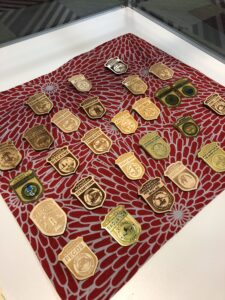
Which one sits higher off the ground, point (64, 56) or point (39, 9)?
point (39, 9)

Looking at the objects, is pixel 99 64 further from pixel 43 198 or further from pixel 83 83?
pixel 43 198

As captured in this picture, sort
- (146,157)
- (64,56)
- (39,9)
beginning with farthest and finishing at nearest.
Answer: (39,9) → (64,56) → (146,157)

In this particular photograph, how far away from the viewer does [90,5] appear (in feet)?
5.43

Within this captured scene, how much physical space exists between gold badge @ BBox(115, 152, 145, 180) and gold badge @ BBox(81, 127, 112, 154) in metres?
0.06

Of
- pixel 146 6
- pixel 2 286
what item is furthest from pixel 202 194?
pixel 146 6

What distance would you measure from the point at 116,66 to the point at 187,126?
0.41 m

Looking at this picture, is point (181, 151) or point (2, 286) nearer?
point (2, 286)

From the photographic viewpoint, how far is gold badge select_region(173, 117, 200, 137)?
1116 millimetres

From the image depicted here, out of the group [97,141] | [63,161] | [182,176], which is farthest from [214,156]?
[63,161]

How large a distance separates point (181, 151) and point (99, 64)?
0.53m

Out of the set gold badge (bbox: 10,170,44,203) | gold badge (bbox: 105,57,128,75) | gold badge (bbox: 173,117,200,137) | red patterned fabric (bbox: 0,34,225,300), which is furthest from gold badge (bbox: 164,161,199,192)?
gold badge (bbox: 105,57,128,75)

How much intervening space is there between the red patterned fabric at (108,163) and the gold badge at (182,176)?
0.06 ft

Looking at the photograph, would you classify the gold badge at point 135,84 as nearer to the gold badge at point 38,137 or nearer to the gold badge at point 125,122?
the gold badge at point 125,122

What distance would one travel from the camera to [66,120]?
1.13 meters
